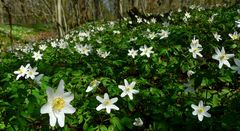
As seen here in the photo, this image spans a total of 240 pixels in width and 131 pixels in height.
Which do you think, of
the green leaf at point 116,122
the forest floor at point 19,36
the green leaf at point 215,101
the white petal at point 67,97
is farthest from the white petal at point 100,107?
the forest floor at point 19,36

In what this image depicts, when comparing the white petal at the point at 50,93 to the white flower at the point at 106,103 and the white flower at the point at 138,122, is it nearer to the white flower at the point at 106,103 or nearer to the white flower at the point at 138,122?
the white flower at the point at 106,103

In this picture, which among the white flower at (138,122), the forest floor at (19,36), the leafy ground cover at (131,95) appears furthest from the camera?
the forest floor at (19,36)

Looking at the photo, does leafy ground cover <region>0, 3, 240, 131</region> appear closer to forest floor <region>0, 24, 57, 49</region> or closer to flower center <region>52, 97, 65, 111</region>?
flower center <region>52, 97, 65, 111</region>

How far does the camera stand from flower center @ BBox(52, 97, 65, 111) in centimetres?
217

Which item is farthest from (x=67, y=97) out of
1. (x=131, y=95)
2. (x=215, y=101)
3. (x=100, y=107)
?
(x=215, y=101)

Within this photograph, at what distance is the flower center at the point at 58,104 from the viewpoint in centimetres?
217

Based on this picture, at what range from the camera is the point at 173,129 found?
306 cm

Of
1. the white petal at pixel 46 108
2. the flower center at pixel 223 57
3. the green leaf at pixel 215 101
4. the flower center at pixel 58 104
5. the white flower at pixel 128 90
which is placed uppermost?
the flower center at pixel 223 57

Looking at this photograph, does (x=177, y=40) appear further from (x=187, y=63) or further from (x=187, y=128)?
(x=187, y=128)

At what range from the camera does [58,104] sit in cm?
219

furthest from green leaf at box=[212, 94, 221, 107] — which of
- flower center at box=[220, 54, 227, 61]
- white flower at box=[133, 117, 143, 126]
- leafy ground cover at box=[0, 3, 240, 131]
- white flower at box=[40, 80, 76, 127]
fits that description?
white flower at box=[40, 80, 76, 127]

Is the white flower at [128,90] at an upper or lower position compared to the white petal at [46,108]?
upper

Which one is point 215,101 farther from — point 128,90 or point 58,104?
point 58,104

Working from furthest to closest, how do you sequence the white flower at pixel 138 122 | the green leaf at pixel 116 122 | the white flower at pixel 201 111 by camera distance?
the white flower at pixel 138 122 < the green leaf at pixel 116 122 < the white flower at pixel 201 111
